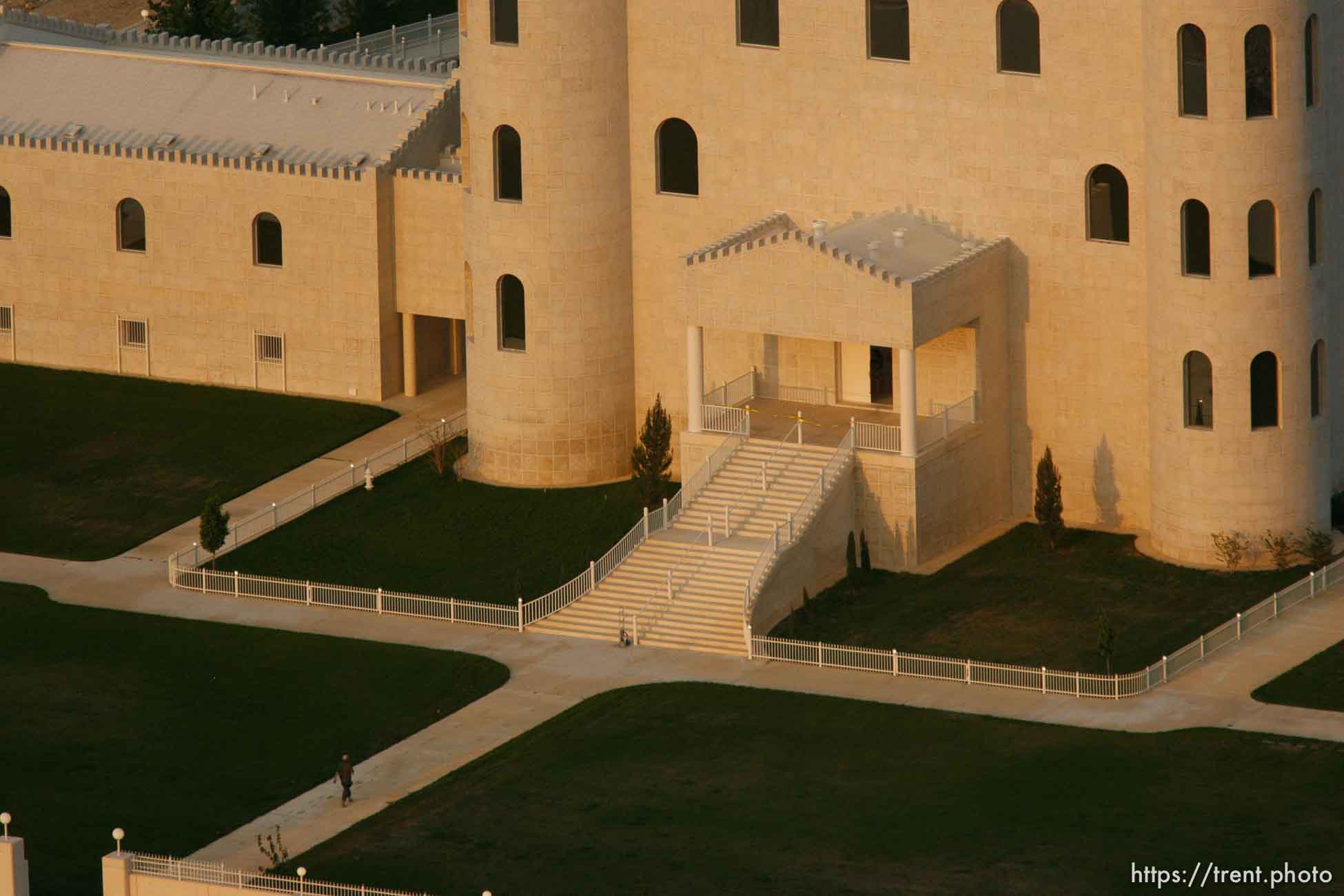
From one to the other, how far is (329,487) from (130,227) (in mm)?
12181

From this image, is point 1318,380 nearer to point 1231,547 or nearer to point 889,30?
point 1231,547

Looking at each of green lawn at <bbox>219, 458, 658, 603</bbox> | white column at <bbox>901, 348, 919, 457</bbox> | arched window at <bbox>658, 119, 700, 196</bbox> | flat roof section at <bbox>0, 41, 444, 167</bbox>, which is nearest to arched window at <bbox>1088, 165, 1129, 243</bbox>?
white column at <bbox>901, 348, 919, 457</bbox>

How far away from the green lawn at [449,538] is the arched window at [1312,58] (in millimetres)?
18638

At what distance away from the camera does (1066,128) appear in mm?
86625

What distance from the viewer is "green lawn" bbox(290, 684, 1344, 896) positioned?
69.1 m

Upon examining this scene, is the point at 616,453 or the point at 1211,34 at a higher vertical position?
the point at 1211,34

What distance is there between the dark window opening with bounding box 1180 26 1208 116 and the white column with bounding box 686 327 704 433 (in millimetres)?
12746

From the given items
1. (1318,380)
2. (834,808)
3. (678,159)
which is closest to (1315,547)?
(1318,380)

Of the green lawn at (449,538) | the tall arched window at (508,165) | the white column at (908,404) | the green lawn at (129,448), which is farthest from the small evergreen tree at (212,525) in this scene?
the white column at (908,404)

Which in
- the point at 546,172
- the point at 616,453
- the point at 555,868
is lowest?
the point at 555,868

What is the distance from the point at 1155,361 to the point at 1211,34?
7.68 metres

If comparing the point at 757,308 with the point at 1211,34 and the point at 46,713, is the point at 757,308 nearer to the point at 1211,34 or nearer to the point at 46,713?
the point at 1211,34

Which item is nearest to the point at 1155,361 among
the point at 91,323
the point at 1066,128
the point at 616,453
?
the point at 1066,128

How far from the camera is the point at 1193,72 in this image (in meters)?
83.2
